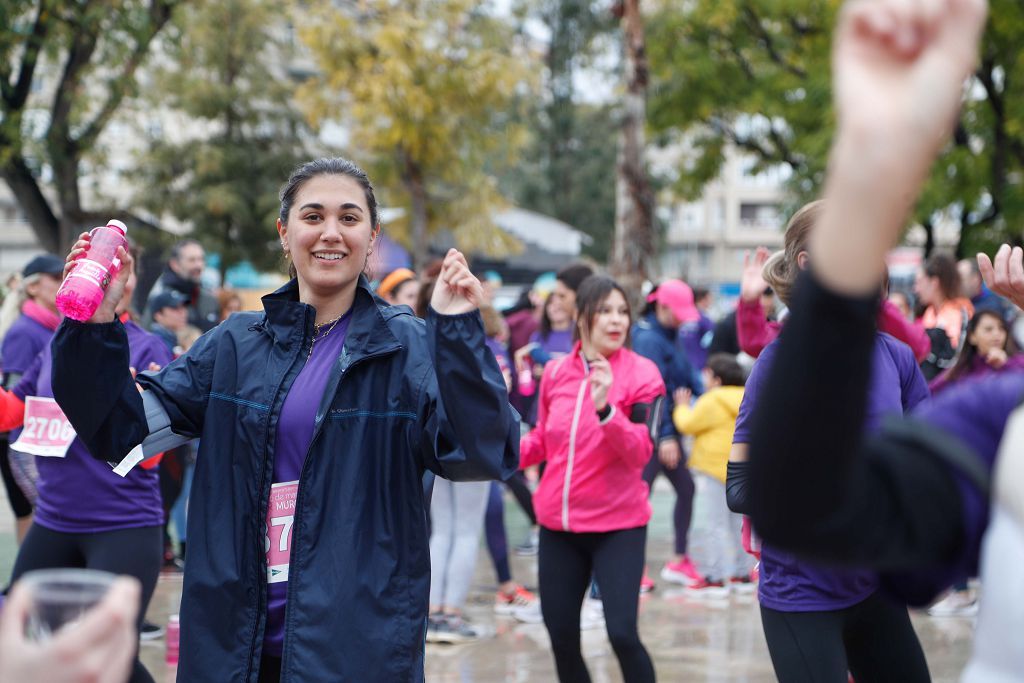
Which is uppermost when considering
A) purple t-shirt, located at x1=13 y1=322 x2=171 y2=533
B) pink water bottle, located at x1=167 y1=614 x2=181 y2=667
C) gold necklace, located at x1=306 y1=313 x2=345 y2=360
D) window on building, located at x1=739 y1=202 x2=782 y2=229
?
window on building, located at x1=739 y1=202 x2=782 y2=229

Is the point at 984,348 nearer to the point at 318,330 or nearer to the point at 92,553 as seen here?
the point at 318,330

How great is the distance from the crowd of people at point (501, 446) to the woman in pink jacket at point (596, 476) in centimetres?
1

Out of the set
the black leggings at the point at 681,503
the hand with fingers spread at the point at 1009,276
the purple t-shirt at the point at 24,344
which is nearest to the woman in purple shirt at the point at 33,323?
the purple t-shirt at the point at 24,344

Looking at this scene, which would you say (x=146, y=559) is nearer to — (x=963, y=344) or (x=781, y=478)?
(x=781, y=478)

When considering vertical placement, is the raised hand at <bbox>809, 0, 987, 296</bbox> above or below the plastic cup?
above

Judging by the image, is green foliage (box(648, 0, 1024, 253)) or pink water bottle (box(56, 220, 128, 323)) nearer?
pink water bottle (box(56, 220, 128, 323))

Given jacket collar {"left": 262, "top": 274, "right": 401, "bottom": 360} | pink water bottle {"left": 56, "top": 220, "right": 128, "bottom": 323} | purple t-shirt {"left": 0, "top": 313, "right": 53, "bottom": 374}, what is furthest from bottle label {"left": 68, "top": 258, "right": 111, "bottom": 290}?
purple t-shirt {"left": 0, "top": 313, "right": 53, "bottom": 374}

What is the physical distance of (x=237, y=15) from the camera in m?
25.6

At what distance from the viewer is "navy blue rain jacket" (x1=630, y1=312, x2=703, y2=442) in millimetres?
8375

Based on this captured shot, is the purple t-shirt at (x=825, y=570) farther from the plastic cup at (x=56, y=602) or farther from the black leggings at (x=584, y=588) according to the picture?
the plastic cup at (x=56, y=602)

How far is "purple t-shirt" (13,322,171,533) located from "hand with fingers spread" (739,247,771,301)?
252cm

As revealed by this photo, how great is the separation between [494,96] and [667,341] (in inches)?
488

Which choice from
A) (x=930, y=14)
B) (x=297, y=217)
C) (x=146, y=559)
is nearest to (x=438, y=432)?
(x=297, y=217)

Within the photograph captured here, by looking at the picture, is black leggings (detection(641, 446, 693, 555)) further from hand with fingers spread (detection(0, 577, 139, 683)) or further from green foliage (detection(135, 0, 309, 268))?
green foliage (detection(135, 0, 309, 268))
